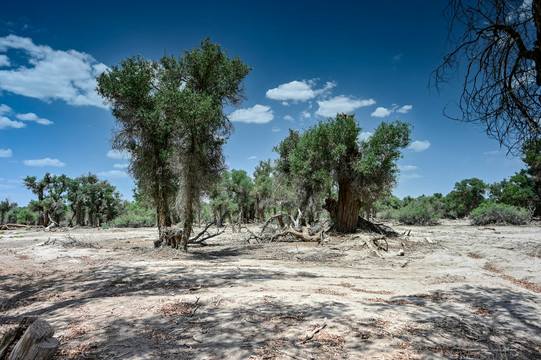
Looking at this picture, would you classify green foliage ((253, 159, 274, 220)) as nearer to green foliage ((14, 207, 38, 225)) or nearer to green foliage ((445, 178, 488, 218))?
green foliage ((445, 178, 488, 218))

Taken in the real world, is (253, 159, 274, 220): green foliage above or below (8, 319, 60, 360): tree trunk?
above

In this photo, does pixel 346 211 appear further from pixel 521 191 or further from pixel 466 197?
pixel 466 197

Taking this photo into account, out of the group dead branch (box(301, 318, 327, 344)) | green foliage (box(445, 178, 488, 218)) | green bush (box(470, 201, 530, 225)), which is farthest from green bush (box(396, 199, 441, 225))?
dead branch (box(301, 318, 327, 344))

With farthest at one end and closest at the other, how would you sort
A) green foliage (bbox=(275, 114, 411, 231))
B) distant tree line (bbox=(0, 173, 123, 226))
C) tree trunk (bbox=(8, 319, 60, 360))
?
distant tree line (bbox=(0, 173, 123, 226)) → green foliage (bbox=(275, 114, 411, 231)) → tree trunk (bbox=(8, 319, 60, 360))

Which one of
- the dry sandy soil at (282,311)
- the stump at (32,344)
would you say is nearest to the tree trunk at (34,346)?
the stump at (32,344)

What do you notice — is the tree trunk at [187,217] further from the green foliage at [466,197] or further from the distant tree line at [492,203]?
the green foliage at [466,197]

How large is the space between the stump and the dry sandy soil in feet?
1.63

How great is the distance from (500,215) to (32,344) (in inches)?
1474

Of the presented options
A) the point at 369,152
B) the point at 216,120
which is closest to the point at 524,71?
the point at 216,120

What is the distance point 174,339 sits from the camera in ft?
13.3

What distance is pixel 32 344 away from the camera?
3150 millimetres

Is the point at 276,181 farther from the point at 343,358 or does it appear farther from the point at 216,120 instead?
the point at 343,358

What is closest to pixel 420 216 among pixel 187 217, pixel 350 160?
pixel 350 160

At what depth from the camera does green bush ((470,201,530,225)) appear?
95.3ft
